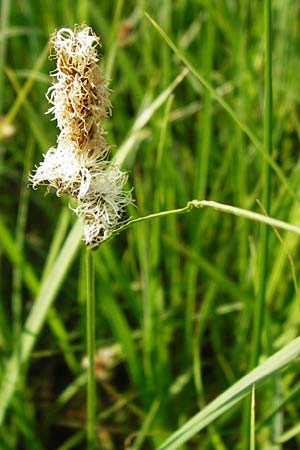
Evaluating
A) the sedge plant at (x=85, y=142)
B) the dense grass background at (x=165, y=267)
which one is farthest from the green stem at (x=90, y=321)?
the dense grass background at (x=165, y=267)

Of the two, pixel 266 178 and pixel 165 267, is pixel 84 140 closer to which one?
pixel 266 178

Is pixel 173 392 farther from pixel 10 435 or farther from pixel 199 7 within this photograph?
pixel 199 7

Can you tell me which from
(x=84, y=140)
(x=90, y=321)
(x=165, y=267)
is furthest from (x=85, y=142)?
(x=165, y=267)

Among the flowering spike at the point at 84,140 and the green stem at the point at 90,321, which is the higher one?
the flowering spike at the point at 84,140

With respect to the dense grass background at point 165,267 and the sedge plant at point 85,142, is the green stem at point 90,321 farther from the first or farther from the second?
the dense grass background at point 165,267

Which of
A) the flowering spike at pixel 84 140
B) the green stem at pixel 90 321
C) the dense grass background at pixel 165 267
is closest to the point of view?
the flowering spike at pixel 84 140

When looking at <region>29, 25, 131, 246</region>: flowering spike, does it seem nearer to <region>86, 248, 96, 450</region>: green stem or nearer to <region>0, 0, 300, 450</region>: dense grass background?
<region>86, 248, 96, 450</region>: green stem

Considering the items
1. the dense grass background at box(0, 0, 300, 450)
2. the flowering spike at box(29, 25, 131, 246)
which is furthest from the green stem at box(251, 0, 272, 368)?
the flowering spike at box(29, 25, 131, 246)
